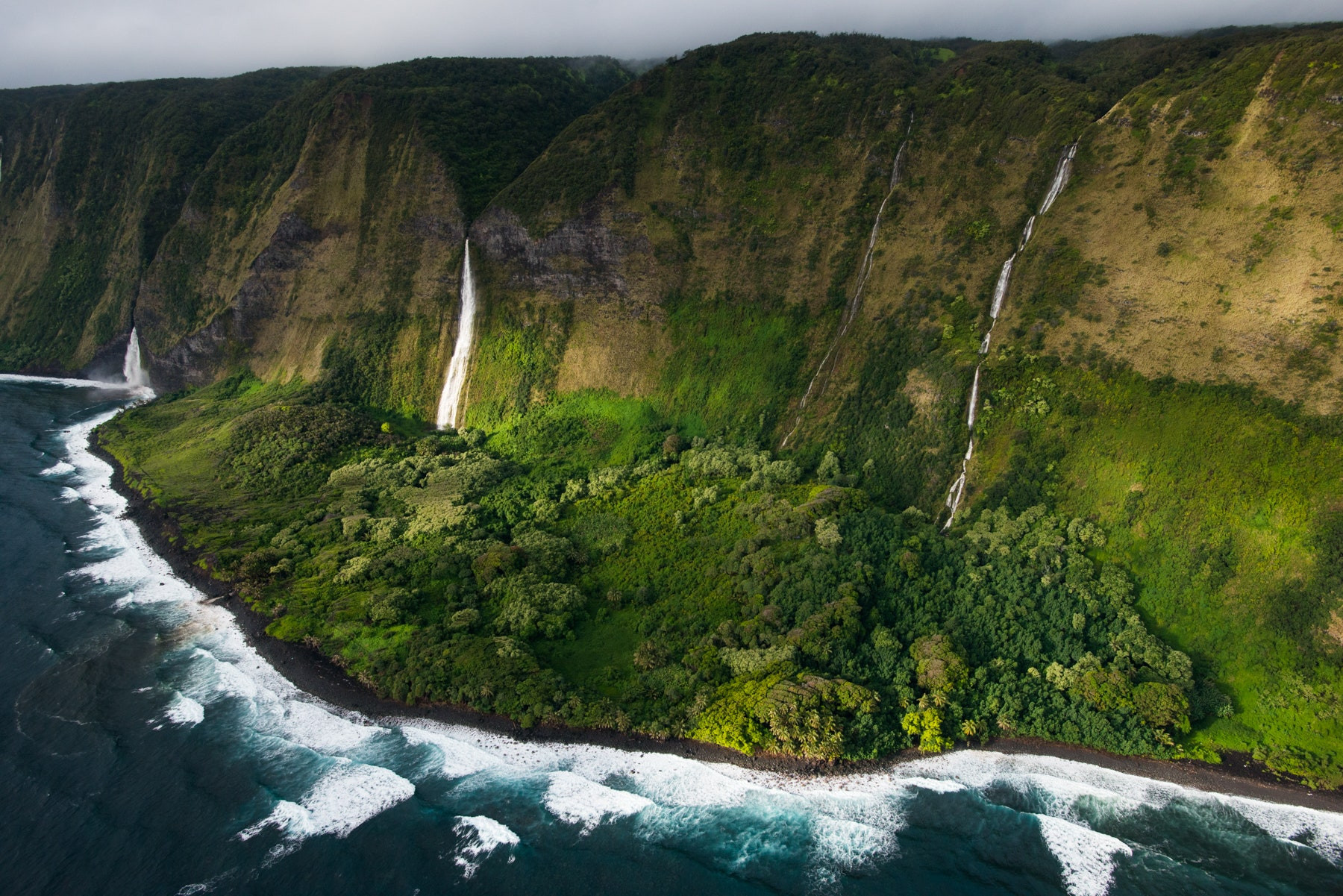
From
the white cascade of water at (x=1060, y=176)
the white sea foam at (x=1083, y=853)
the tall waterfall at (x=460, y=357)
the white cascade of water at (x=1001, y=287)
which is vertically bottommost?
the white sea foam at (x=1083, y=853)

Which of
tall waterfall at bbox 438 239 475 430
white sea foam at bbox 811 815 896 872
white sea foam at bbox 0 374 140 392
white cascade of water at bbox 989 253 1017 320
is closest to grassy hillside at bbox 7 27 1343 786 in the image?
white cascade of water at bbox 989 253 1017 320

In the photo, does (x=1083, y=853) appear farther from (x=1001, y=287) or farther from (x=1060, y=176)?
(x=1060, y=176)

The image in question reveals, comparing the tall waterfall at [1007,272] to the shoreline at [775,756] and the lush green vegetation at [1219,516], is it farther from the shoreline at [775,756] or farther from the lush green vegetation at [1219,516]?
the shoreline at [775,756]

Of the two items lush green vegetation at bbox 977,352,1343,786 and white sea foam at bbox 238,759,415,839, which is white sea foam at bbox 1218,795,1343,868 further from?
white sea foam at bbox 238,759,415,839

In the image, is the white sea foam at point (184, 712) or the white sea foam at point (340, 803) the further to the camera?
the white sea foam at point (184, 712)

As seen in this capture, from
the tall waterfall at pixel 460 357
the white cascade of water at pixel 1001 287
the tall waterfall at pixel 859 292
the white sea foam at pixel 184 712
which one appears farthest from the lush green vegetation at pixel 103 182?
the white cascade of water at pixel 1001 287

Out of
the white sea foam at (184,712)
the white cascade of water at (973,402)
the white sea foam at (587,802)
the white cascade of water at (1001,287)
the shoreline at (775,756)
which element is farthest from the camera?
the white cascade of water at (1001,287)

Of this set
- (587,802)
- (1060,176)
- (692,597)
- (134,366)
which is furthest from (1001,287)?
(134,366)
